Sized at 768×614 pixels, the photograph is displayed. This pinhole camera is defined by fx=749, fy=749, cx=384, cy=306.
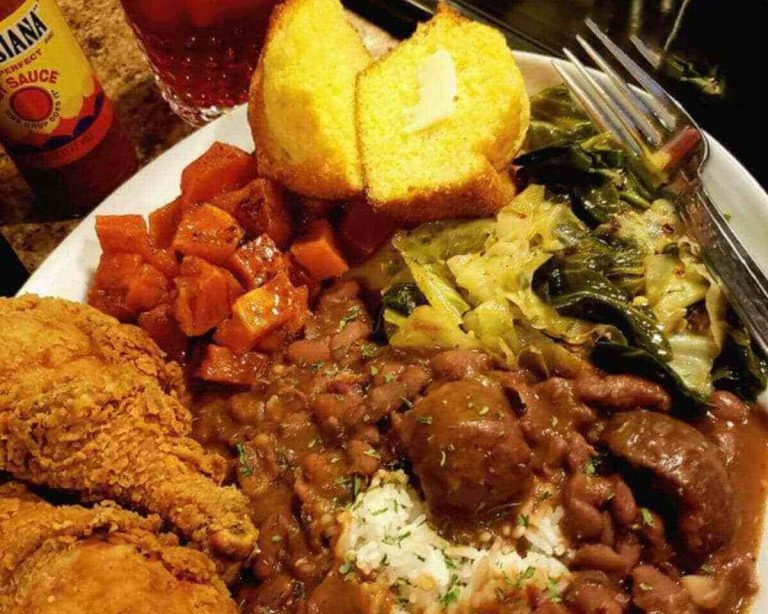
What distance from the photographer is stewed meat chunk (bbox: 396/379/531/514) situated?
231cm

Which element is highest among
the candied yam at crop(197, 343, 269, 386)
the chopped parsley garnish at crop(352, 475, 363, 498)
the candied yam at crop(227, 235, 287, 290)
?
the candied yam at crop(227, 235, 287, 290)

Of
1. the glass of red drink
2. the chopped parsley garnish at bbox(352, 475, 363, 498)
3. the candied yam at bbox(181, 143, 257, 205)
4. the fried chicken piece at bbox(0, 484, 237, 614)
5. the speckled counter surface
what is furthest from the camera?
the speckled counter surface

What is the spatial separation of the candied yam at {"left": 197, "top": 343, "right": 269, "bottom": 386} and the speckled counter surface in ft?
4.38

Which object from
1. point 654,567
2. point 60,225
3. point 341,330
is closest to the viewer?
point 654,567

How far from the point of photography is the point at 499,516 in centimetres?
246

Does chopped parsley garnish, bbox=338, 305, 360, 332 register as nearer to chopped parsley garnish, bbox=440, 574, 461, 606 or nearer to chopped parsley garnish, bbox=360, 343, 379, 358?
chopped parsley garnish, bbox=360, 343, 379, 358

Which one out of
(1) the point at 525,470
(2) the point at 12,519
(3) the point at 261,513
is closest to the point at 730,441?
(1) the point at 525,470

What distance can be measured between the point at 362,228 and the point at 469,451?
118 centimetres

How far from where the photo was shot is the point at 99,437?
238 cm

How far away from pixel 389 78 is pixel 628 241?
1190 mm

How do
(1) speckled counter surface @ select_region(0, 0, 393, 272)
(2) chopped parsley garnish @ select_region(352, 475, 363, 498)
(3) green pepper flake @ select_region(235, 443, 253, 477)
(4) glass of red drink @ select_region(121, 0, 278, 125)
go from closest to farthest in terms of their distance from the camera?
1. (2) chopped parsley garnish @ select_region(352, 475, 363, 498)
2. (3) green pepper flake @ select_region(235, 443, 253, 477)
3. (4) glass of red drink @ select_region(121, 0, 278, 125)
4. (1) speckled counter surface @ select_region(0, 0, 393, 272)

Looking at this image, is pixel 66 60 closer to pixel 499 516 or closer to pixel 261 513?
pixel 261 513

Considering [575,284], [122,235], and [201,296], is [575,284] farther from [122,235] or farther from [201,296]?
[122,235]

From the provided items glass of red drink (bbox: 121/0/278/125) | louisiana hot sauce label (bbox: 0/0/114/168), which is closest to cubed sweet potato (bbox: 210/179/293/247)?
louisiana hot sauce label (bbox: 0/0/114/168)
